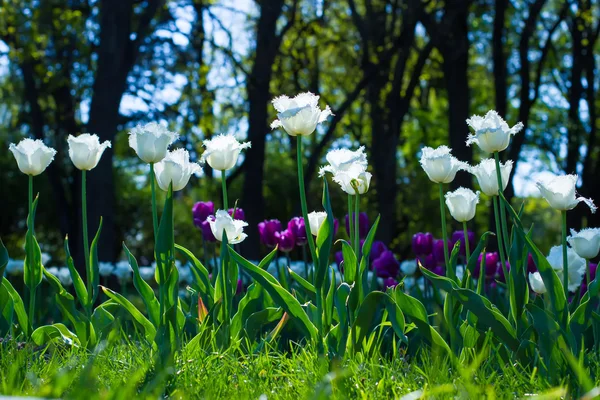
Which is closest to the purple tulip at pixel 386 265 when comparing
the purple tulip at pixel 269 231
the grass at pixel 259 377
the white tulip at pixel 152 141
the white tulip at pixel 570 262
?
the purple tulip at pixel 269 231

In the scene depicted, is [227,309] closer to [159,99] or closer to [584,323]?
[584,323]

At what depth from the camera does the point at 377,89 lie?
35.2ft

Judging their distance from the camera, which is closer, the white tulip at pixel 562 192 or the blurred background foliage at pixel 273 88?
the white tulip at pixel 562 192

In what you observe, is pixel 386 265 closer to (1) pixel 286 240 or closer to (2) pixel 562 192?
(1) pixel 286 240

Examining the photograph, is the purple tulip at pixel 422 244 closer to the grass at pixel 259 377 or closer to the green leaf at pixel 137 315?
the grass at pixel 259 377

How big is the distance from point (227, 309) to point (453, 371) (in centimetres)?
93

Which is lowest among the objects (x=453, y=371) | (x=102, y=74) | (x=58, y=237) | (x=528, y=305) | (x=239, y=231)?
(x=58, y=237)

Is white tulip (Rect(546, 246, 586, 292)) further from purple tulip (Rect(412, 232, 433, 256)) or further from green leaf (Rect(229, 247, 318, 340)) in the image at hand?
purple tulip (Rect(412, 232, 433, 256))

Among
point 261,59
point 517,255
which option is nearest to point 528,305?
point 517,255

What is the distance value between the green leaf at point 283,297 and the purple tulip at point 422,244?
1864mm

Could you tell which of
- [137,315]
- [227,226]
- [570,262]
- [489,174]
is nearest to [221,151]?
[227,226]

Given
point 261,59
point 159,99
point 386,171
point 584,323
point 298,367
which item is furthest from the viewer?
point 159,99

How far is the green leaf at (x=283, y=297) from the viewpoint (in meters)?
2.71

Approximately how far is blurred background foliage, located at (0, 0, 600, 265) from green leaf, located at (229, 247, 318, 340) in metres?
3.64
